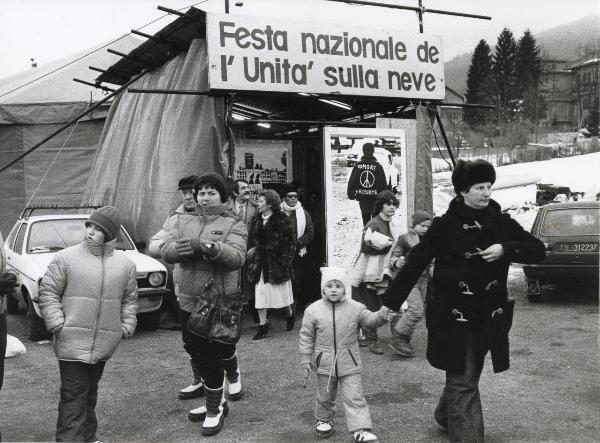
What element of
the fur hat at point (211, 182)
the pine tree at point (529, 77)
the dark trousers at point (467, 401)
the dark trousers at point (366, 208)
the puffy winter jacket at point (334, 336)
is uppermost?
the pine tree at point (529, 77)

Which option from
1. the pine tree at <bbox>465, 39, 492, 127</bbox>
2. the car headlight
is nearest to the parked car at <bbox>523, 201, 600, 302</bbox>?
the car headlight

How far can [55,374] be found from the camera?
20.5ft

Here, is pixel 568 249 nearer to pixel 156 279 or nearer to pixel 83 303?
pixel 156 279

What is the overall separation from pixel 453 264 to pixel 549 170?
84.3 feet

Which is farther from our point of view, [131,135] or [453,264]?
[131,135]

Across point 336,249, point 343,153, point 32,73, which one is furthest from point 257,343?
point 32,73

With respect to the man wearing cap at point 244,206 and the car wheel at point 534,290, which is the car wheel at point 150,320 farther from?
the car wheel at point 534,290

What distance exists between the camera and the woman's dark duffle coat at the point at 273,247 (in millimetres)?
7691

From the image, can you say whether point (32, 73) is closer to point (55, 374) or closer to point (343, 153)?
point (343, 153)

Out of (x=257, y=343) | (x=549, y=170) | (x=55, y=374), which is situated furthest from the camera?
(x=549, y=170)

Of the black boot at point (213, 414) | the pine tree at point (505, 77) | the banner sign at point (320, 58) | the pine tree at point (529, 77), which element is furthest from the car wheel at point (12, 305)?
the pine tree at point (529, 77)

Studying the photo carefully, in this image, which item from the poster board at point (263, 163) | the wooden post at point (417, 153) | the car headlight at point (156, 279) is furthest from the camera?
the poster board at point (263, 163)

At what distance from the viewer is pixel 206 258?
4.35 m

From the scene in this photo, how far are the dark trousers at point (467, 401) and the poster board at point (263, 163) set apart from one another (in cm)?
685
